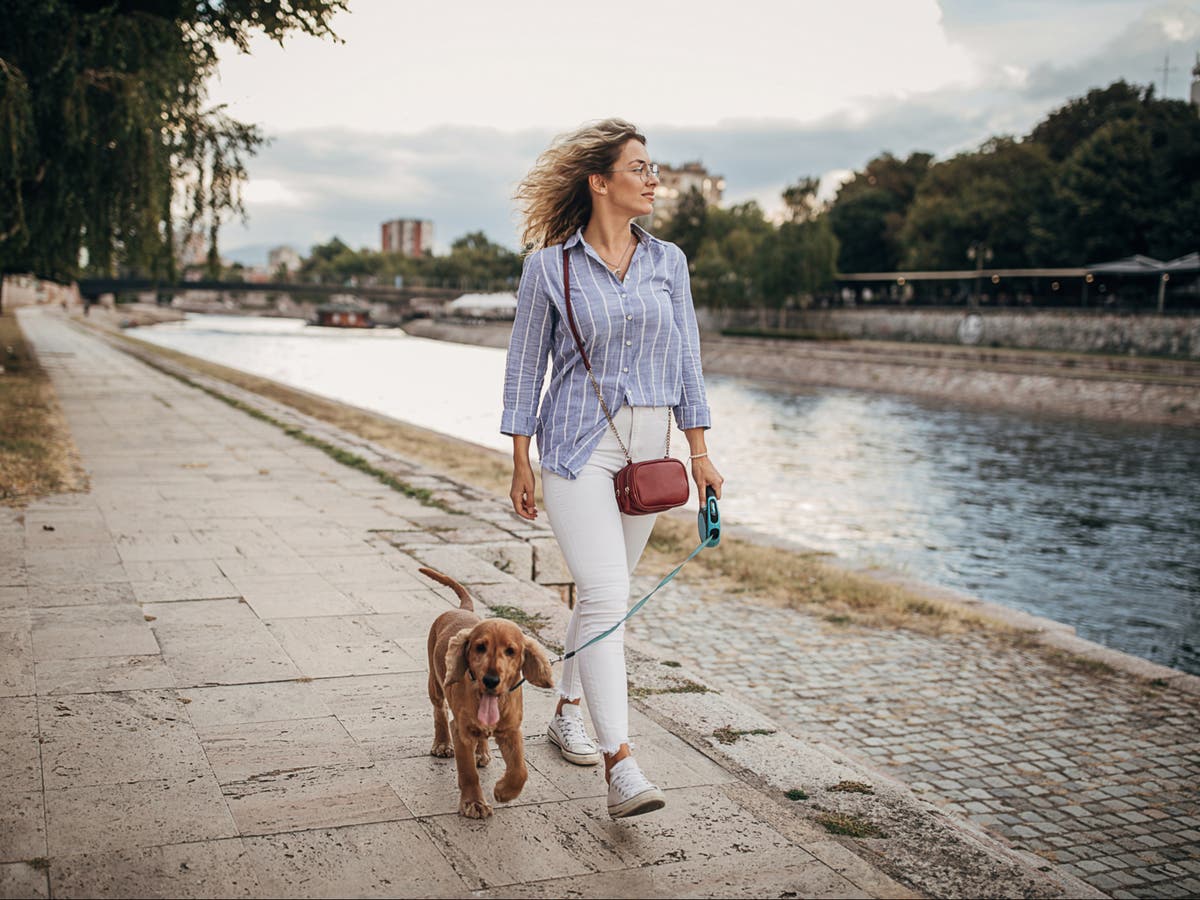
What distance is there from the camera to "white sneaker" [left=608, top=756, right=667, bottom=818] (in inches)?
120

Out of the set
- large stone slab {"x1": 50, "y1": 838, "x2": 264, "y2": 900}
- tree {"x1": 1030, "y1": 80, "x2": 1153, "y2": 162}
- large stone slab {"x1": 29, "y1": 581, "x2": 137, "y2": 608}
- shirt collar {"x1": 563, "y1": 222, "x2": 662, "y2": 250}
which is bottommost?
large stone slab {"x1": 29, "y1": 581, "x2": 137, "y2": 608}

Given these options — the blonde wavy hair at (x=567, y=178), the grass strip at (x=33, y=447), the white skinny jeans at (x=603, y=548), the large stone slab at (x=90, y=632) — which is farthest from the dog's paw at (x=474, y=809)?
the grass strip at (x=33, y=447)

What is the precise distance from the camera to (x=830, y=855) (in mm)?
3045

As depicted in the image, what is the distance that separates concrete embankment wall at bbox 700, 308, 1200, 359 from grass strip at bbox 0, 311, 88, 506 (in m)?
37.5

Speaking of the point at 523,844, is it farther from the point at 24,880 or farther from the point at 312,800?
the point at 24,880

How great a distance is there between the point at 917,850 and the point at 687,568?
19.7 feet

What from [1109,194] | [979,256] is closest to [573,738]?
[1109,194]

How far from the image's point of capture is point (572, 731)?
12.1ft

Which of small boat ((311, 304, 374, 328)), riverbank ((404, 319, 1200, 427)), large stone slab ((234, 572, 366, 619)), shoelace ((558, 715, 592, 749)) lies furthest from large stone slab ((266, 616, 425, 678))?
small boat ((311, 304, 374, 328))

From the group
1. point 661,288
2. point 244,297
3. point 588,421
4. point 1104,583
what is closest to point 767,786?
point 588,421

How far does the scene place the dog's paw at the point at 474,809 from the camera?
3.14 metres

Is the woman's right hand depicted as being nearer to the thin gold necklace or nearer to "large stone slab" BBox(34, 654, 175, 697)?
the thin gold necklace

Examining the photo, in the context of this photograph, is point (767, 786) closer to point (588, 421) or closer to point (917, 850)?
point (917, 850)

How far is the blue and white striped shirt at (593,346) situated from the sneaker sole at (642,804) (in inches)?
37.4
